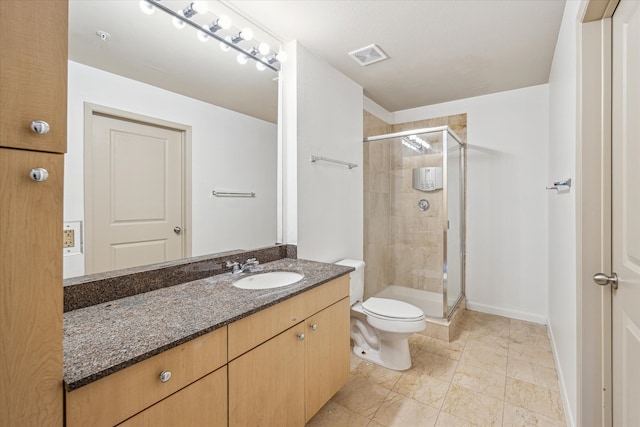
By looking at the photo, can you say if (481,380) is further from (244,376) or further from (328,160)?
(328,160)

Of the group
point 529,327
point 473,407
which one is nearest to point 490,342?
point 529,327

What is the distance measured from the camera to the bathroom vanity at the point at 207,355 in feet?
2.47

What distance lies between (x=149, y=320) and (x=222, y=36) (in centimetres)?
161

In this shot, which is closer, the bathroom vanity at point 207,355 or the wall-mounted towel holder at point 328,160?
the bathroom vanity at point 207,355

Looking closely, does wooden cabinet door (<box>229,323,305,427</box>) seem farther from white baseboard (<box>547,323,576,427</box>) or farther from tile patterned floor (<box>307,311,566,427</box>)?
white baseboard (<box>547,323,576,427</box>)

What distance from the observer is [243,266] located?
1.68 m

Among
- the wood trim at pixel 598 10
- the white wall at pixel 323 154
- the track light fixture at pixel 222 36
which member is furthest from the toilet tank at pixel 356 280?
the wood trim at pixel 598 10

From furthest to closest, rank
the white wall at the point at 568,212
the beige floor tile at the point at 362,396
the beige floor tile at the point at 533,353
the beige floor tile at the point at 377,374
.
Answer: the beige floor tile at the point at 533,353, the beige floor tile at the point at 377,374, the beige floor tile at the point at 362,396, the white wall at the point at 568,212

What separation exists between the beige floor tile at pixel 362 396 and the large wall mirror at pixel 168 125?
1.10 meters

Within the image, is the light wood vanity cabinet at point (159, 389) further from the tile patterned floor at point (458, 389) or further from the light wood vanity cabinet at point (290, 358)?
the tile patterned floor at point (458, 389)

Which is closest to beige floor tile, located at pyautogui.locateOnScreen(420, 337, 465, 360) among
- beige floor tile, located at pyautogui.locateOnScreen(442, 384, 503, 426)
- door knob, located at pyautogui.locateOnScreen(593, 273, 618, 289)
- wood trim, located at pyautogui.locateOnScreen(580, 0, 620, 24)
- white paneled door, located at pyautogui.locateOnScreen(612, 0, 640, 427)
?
beige floor tile, located at pyautogui.locateOnScreen(442, 384, 503, 426)

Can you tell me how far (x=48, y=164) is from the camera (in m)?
0.64

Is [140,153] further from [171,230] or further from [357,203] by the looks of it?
[357,203]

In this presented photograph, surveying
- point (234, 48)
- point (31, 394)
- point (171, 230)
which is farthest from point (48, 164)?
point (234, 48)
